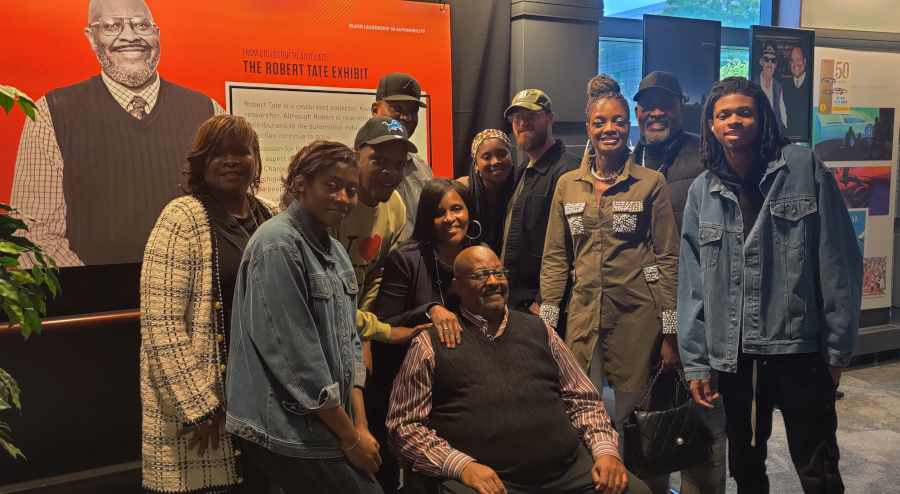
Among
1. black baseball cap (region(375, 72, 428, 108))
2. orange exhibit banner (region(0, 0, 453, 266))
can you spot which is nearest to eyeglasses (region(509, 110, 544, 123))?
black baseball cap (region(375, 72, 428, 108))

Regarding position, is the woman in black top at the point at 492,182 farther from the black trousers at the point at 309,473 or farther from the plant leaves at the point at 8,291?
the plant leaves at the point at 8,291

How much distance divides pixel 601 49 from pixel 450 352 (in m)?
2.80

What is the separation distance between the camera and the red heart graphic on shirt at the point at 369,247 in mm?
2322

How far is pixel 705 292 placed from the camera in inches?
94.8

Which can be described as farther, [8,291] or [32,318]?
[32,318]

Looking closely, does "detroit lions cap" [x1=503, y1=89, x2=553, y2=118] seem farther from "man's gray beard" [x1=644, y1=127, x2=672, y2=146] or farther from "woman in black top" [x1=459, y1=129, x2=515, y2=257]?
"man's gray beard" [x1=644, y1=127, x2=672, y2=146]

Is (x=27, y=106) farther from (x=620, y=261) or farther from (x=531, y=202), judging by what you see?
(x=620, y=261)

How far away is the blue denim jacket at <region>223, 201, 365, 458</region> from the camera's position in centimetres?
154

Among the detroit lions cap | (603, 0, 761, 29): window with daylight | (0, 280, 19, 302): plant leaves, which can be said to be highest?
(603, 0, 761, 29): window with daylight

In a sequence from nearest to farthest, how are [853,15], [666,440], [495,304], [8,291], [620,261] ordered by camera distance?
[8,291] < [495,304] < [666,440] < [620,261] < [853,15]

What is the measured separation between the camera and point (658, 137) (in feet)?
9.33

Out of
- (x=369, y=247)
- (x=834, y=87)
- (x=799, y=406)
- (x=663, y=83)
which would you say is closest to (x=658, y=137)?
(x=663, y=83)

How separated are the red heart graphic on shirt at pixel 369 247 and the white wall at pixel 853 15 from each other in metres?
4.15

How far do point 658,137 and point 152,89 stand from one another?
2.19 m
